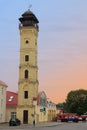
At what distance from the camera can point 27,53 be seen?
81.6 metres

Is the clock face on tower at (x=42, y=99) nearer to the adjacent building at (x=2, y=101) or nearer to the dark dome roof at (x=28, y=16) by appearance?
the adjacent building at (x=2, y=101)

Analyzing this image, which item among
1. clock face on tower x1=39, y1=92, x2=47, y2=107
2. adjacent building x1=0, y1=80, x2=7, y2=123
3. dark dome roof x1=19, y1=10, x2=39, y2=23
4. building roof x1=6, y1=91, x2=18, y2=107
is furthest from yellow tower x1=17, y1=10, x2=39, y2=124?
clock face on tower x1=39, y1=92, x2=47, y2=107

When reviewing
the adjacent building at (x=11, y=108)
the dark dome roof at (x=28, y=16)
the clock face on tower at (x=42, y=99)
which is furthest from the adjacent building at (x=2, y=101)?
the dark dome roof at (x=28, y=16)

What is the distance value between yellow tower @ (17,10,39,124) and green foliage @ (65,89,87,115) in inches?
2059

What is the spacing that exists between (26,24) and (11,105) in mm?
18603

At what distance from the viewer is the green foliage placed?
436 feet

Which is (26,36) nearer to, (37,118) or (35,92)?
(35,92)

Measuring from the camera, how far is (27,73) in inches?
3216

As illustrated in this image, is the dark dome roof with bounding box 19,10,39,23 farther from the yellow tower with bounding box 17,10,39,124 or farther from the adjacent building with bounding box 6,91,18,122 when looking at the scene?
the adjacent building with bounding box 6,91,18,122

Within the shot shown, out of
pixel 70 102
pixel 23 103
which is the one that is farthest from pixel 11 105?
pixel 70 102

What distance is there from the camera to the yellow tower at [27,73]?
A: 266 ft

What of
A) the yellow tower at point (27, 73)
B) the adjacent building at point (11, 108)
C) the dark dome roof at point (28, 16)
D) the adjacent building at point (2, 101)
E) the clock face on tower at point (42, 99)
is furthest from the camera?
the clock face on tower at point (42, 99)

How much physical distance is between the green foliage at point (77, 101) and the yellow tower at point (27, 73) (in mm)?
52310

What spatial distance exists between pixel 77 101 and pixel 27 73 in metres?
57.8
